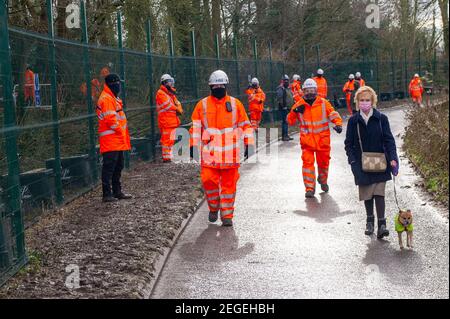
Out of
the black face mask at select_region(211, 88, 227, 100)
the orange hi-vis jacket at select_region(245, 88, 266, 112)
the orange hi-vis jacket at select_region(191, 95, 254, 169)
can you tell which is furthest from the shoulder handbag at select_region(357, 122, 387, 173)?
the orange hi-vis jacket at select_region(245, 88, 266, 112)

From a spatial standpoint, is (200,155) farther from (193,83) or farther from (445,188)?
(193,83)

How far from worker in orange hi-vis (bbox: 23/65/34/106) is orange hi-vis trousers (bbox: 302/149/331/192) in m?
4.05

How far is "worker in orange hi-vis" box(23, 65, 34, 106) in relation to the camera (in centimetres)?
1050

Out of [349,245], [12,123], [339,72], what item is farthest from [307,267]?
[339,72]

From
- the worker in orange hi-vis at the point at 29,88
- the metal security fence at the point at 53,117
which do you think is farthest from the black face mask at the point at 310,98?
the worker in orange hi-vis at the point at 29,88

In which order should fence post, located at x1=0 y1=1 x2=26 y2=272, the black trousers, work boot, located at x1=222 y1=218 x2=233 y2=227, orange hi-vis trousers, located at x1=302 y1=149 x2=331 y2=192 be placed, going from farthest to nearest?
orange hi-vis trousers, located at x1=302 y1=149 x2=331 y2=192 < the black trousers < work boot, located at x1=222 y1=218 x2=233 y2=227 < fence post, located at x1=0 y1=1 x2=26 y2=272

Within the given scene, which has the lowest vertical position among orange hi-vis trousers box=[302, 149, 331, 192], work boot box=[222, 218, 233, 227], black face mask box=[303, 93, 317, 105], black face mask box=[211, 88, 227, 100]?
work boot box=[222, 218, 233, 227]

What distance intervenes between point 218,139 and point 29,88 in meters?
2.61

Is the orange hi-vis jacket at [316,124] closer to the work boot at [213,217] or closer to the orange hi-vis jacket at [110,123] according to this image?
the work boot at [213,217]

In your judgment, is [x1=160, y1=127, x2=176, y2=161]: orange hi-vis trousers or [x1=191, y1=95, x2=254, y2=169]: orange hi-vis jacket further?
[x1=160, y1=127, x2=176, y2=161]: orange hi-vis trousers

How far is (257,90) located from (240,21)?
1377 cm

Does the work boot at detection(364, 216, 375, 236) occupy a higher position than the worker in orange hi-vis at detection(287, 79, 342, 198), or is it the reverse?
the worker in orange hi-vis at detection(287, 79, 342, 198)

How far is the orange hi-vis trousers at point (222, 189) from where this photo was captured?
392 inches

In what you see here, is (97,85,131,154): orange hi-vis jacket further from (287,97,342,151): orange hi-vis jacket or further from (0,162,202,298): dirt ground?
(287,97,342,151): orange hi-vis jacket
